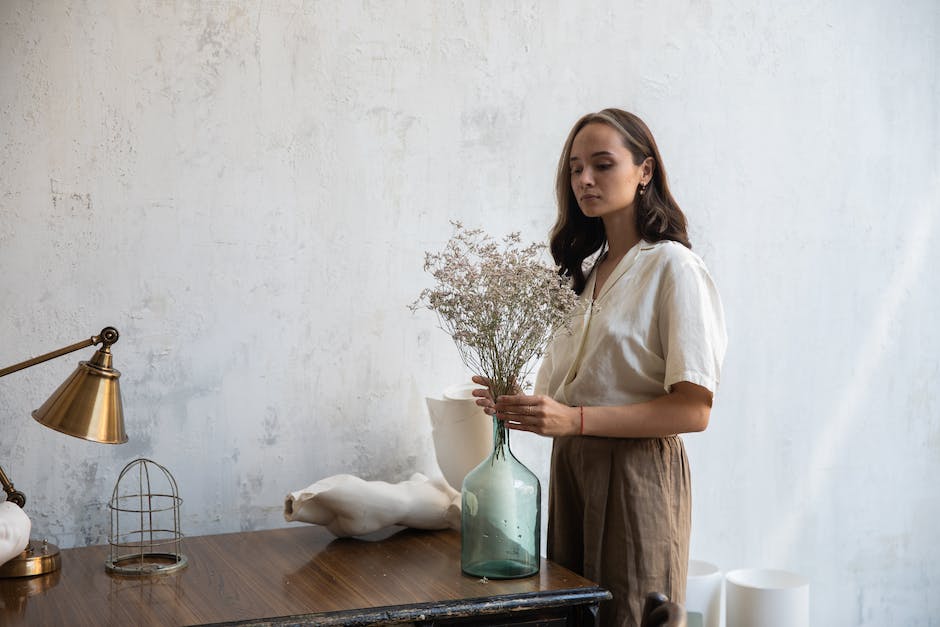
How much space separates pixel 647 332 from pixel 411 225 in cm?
80

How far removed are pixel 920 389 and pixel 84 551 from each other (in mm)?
2739

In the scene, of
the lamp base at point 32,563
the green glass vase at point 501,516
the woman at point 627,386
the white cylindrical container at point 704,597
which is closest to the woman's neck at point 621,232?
the woman at point 627,386

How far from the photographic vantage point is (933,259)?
341 cm

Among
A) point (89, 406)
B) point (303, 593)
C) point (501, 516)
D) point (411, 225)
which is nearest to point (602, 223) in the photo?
point (411, 225)

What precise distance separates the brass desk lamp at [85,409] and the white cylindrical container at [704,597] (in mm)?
1722

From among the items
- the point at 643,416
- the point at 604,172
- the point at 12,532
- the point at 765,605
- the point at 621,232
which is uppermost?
the point at 604,172

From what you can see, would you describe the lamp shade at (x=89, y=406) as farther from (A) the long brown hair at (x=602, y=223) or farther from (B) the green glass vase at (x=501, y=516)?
(A) the long brown hair at (x=602, y=223)

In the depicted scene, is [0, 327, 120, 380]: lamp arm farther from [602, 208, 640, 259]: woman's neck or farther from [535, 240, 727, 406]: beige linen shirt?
[602, 208, 640, 259]: woman's neck

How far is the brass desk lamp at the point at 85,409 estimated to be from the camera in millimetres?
1886

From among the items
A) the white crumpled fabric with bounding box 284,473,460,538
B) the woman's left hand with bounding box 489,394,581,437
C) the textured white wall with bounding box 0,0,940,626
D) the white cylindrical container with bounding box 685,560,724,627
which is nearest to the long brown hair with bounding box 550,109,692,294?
the textured white wall with bounding box 0,0,940,626

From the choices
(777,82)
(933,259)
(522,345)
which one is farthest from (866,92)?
(522,345)

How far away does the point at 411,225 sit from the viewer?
2646 millimetres

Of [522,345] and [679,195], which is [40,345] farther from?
[679,195]

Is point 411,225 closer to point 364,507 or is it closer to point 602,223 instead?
point 602,223
